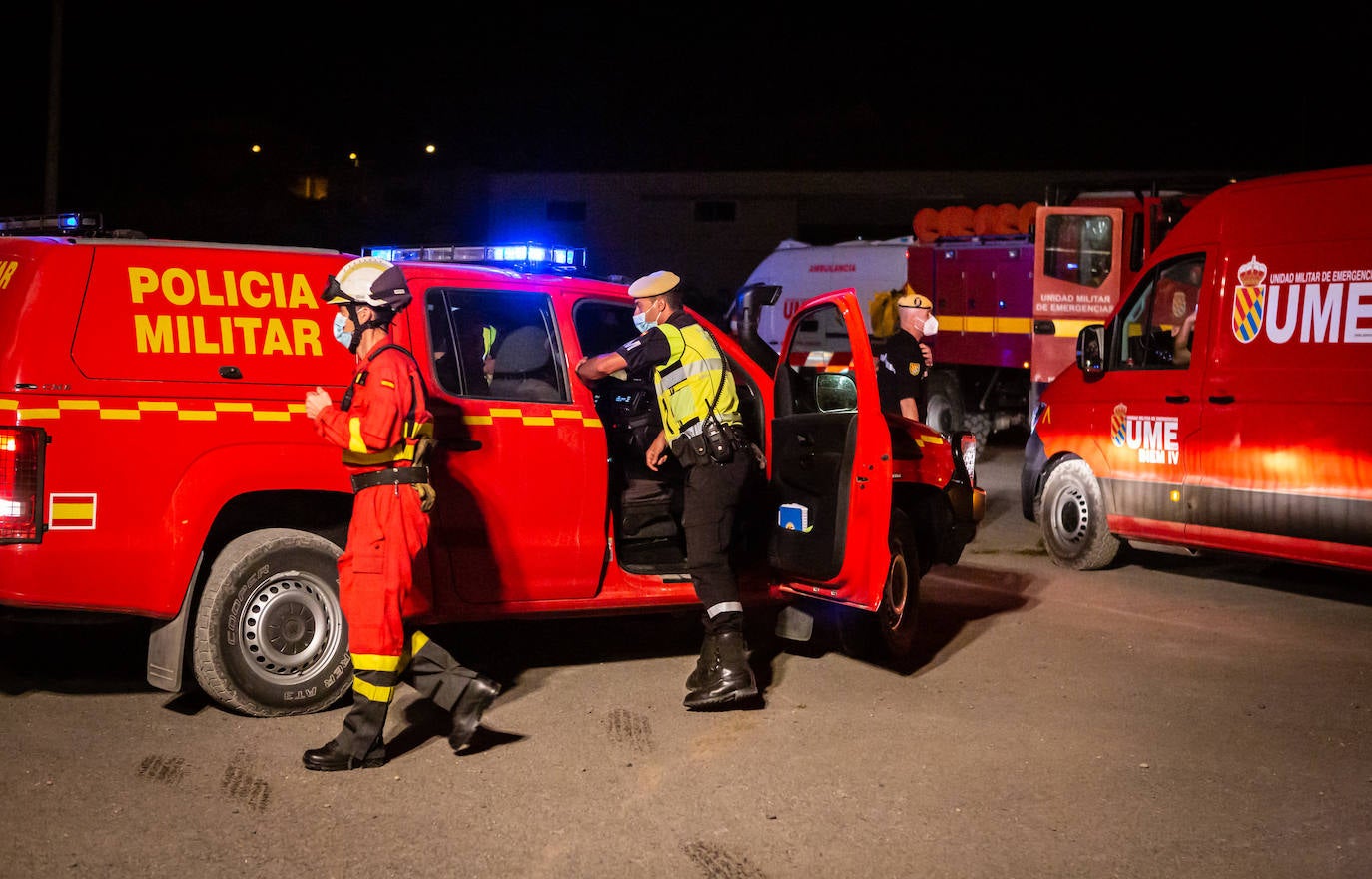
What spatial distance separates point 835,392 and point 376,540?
Result: 8.18ft

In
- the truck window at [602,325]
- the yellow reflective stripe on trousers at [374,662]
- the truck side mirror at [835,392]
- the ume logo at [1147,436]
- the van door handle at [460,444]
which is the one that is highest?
the truck window at [602,325]

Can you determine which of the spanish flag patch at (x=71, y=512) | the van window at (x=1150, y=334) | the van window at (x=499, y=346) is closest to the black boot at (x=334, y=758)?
the spanish flag patch at (x=71, y=512)

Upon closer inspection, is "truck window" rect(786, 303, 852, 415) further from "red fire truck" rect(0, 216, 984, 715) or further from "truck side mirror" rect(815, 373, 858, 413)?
"red fire truck" rect(0, 216, 984, 715)

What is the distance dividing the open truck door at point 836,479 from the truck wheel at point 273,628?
197cm

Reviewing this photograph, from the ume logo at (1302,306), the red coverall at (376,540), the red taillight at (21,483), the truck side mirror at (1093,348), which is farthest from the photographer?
the truck side mirror at (1093,348)

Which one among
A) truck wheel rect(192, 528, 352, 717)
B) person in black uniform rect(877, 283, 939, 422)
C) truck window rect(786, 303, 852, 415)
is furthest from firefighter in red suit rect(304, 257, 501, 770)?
person in black uniform rect(877, 283, 939, 422)

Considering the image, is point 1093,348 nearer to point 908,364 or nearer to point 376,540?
point 908,364

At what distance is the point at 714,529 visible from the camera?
5.99 metres

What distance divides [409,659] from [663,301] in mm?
1858

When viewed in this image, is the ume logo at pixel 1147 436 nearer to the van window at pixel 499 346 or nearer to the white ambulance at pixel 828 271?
the van window at pixel 499 346

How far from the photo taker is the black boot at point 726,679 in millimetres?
5828

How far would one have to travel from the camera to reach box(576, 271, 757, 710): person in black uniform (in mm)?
5906

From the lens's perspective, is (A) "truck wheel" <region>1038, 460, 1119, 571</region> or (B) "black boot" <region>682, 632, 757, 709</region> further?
(A) "truck wheel" <region>1038, 460, 1119, 571</region>

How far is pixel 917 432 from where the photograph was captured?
6.95 meters
